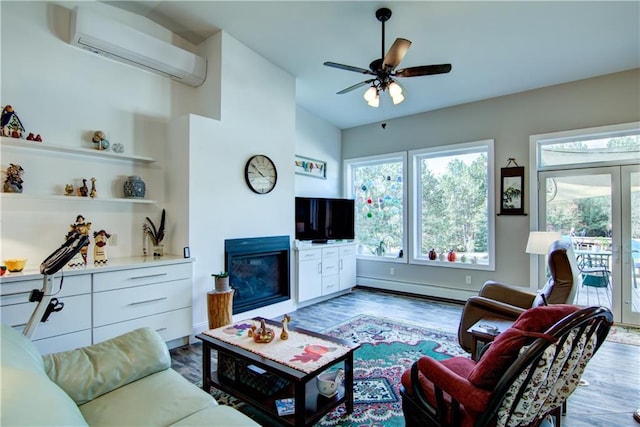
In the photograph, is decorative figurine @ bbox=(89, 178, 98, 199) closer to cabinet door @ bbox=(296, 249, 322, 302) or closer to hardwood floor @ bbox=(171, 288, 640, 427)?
hardwood floor @ bbox=(171, 288, 640, 427)

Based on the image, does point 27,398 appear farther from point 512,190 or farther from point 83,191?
point 512,190

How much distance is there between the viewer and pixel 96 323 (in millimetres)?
2742

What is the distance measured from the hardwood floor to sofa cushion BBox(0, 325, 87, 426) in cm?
167

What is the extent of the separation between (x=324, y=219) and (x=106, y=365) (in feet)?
12.7

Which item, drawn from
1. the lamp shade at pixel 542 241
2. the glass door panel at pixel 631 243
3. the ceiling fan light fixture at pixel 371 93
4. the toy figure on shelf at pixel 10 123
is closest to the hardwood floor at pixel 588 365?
the glass door panel at pixel 631 243

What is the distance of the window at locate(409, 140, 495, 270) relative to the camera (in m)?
4.85

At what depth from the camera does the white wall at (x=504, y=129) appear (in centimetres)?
396

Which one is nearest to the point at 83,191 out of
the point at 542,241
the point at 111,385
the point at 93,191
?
the point at 93,191

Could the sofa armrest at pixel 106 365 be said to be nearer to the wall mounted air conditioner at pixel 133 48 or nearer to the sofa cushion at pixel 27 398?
the sofa cushion at pixel 27 398

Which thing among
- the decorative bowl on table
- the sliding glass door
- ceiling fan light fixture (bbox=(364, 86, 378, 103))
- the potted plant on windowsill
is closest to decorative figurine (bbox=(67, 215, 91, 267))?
the decorative bowl on table

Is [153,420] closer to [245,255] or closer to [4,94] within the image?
[245,255]

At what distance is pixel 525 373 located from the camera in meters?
1.33

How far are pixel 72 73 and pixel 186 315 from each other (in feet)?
8.55

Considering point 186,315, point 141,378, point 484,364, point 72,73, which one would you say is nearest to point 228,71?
point 72,73
